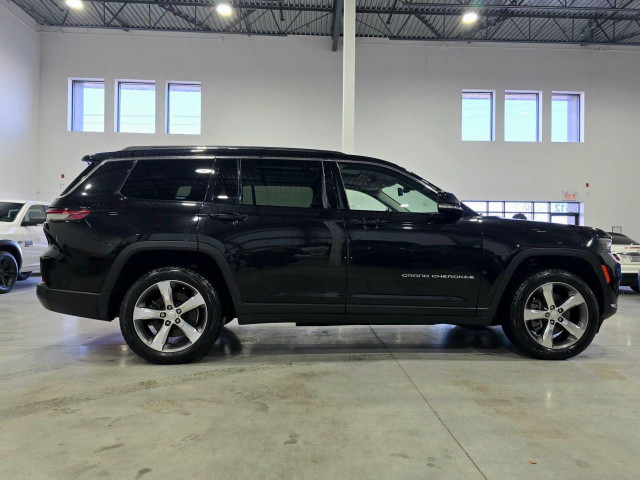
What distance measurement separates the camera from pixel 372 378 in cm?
308

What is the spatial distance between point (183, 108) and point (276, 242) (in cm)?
1365

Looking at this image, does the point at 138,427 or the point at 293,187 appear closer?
the point at 138,427

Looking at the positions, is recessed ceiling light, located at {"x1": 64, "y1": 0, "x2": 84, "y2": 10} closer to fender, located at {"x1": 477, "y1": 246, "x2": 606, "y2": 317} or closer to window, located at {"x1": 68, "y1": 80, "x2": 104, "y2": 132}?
window, located at {"x1": 68, "y1": 80, "x2": 104, "y2": 132}

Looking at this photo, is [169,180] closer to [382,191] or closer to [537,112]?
[382,191]

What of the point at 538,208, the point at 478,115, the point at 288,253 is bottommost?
the point at 288,253

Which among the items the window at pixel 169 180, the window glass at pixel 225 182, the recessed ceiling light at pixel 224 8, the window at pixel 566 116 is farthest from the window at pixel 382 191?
the window at pixel 566 116

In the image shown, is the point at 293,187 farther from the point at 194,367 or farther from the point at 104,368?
the point at 104,368

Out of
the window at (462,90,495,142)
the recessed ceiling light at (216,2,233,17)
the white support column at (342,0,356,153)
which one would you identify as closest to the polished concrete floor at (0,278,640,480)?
the white support column at (342,0,356,153)

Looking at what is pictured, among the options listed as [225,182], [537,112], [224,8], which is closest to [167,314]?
[225,182]

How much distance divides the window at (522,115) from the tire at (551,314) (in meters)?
13.9

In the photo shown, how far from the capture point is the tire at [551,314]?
3455mm

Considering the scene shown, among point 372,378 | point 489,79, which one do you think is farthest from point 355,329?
point 489,79

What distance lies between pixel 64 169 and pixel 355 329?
46.9ft

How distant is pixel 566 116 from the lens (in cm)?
1579
